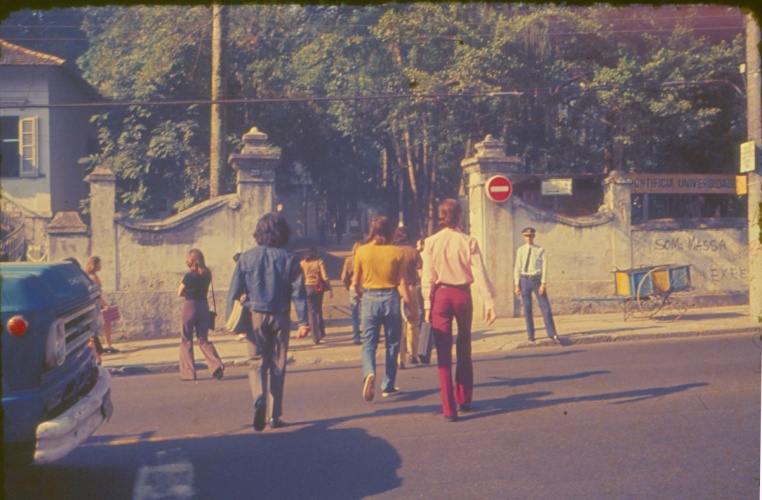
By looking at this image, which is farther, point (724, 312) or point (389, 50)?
point (389, 50)

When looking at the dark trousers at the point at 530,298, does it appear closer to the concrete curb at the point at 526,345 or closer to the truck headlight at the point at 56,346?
the concrete curb at the point at 526,345

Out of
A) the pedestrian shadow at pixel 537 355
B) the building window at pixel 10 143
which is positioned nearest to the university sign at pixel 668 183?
the pedestrian shadow at pixel 537 355

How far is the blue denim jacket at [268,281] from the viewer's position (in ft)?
21.8

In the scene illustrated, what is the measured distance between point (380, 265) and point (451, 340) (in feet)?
3.76

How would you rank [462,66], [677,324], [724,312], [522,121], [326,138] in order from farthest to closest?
1. [326,138]
2. [522,121]
3. [462,66]
4. [724,312]
5. [677,324]

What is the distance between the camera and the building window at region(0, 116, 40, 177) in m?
21.1

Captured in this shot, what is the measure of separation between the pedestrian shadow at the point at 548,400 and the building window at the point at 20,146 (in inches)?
709

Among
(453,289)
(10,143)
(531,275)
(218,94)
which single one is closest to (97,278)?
(218,94)

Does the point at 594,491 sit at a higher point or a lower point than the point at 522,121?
lower

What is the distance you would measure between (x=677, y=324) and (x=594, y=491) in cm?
946

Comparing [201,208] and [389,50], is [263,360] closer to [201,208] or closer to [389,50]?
[201,208]

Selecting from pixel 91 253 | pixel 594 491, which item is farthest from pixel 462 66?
pixel 594 491

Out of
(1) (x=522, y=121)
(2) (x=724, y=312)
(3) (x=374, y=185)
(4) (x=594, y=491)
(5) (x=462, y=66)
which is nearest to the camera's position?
(4) (x=594, y=491)

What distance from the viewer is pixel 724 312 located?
49.3 ft
